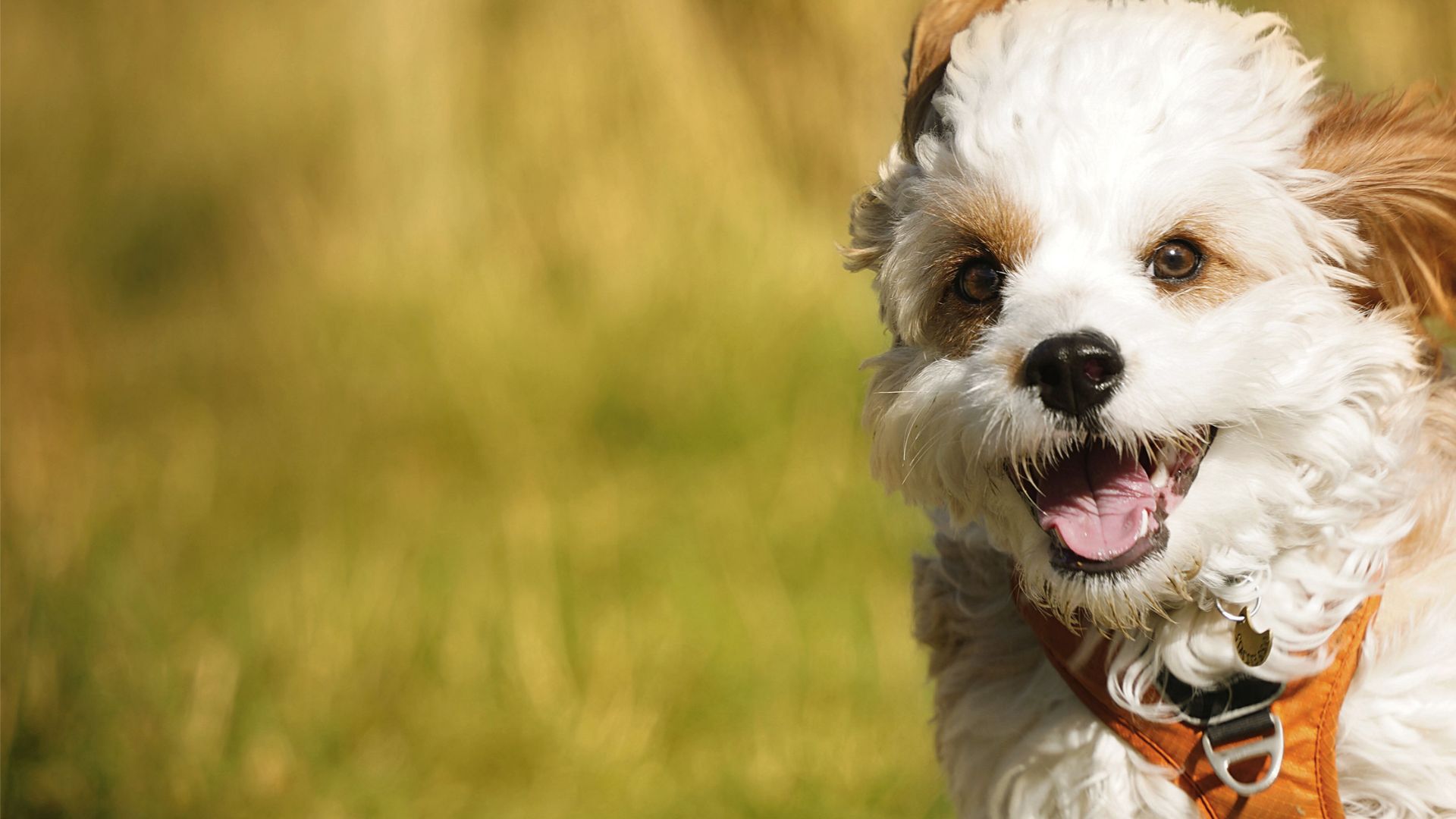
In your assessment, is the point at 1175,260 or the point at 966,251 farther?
the point at 966,251

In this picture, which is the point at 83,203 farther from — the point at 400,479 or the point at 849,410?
the point at 849,410

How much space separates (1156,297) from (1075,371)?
0.67ft

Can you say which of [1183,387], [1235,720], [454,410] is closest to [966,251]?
[1183,387]

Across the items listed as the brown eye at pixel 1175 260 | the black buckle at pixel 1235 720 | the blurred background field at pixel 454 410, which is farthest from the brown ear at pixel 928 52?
the blurred background field at pixel 454 410

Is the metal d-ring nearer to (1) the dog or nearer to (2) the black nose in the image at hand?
(1) the dog

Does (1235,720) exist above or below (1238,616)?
below

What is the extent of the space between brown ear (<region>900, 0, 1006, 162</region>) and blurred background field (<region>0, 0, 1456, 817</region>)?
200 centimetres

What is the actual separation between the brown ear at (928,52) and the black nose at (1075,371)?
1.77 ft

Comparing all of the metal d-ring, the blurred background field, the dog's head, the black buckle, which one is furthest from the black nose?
the blurred background field

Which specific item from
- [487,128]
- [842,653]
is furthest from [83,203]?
[842,653]

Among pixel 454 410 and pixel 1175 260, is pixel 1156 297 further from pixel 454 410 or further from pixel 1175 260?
pixel 454 410

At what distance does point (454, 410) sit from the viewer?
528 centimetres

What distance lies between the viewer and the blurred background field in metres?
3.79

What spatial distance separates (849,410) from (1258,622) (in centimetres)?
318
